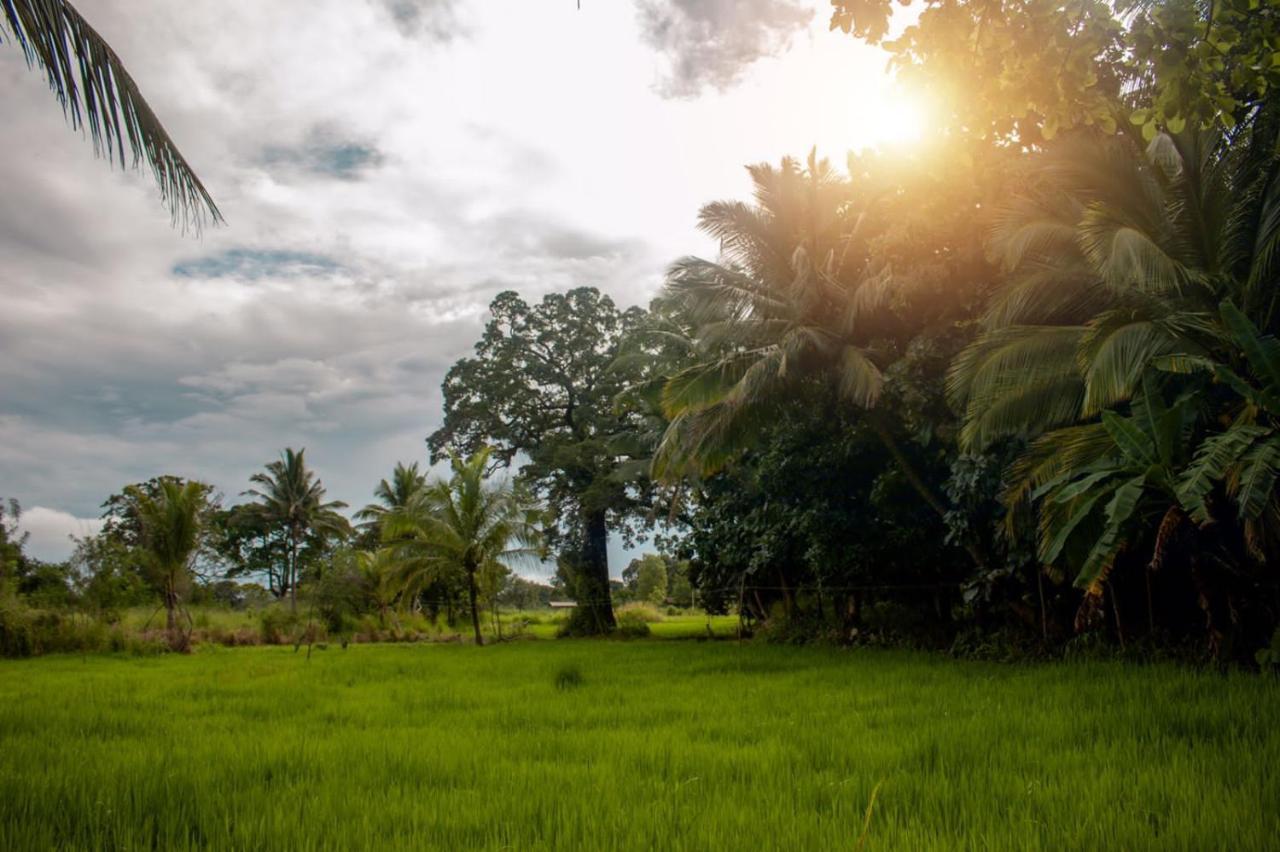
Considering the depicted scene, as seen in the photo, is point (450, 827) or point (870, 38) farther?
point (450, 827)

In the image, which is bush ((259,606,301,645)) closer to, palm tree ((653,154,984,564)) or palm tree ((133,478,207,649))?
palm tree ((133,478,207,649))

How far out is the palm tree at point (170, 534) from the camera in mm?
20516

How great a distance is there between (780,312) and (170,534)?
17414 mm

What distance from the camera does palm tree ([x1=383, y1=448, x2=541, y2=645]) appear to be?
2023 cm

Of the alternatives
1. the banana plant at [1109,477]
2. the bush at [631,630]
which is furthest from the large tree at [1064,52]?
the bush at [631,630]

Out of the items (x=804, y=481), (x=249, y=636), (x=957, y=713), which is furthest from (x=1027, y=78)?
(x=249, y=636)

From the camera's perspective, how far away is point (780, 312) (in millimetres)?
12883

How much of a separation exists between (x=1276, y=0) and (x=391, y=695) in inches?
337

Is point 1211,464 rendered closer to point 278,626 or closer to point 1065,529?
point 1065,529

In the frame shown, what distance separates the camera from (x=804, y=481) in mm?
13766

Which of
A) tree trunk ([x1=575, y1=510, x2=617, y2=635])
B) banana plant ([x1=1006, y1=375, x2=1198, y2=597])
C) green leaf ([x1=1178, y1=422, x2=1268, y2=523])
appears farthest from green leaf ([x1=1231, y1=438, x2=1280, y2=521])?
tree trunk ([x1=575, y1=510, x2=617, y2=635])

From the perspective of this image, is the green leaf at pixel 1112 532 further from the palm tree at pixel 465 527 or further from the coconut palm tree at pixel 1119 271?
the palm tree at pixel 465 527

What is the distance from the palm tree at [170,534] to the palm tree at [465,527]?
5.46 meters

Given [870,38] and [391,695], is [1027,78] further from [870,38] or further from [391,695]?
[391,695]
